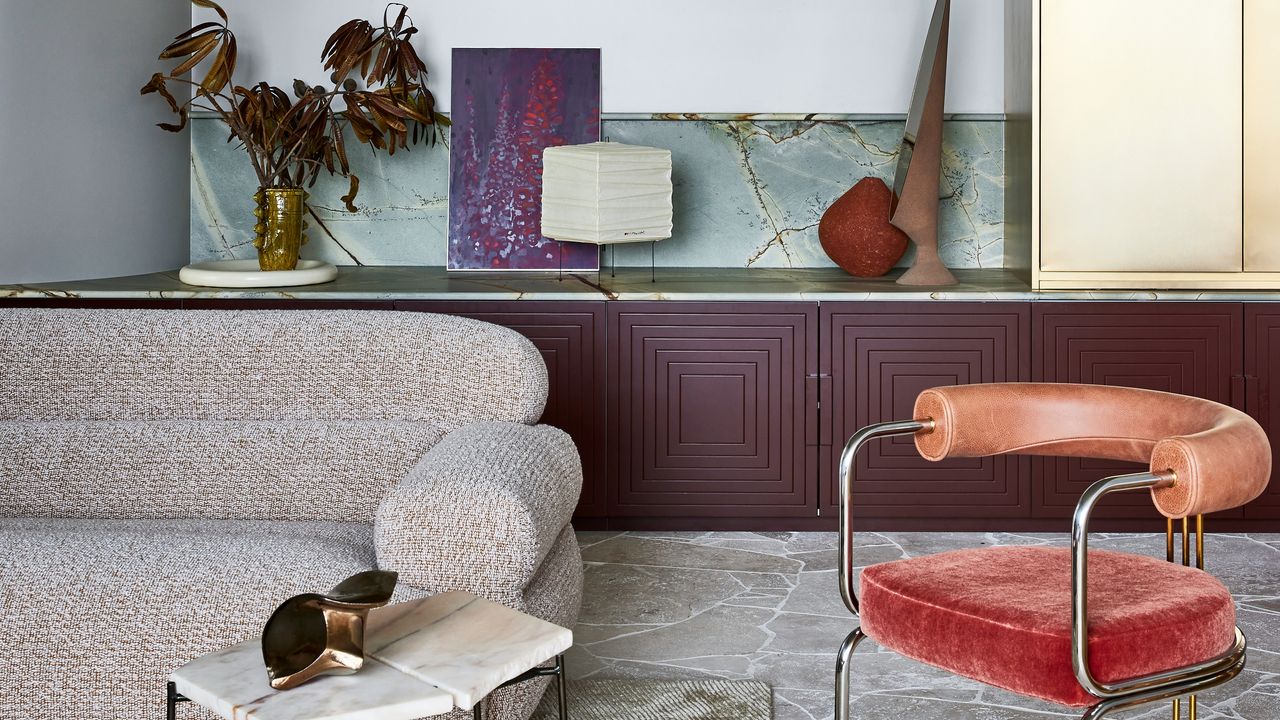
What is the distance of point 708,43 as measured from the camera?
4055mm

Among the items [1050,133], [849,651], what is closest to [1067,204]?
[1050,133]

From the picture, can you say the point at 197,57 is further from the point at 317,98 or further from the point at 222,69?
the point at 317,98

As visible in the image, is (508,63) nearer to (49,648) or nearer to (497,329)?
(497,329)

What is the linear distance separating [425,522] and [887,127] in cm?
270

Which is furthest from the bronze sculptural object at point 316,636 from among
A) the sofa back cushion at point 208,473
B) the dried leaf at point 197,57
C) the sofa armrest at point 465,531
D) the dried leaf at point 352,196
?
the dried leaf at point 197,57

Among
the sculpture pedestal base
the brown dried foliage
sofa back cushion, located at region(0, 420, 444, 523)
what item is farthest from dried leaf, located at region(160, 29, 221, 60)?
the sculpture pedestal base

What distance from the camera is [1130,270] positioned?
3.42 metres

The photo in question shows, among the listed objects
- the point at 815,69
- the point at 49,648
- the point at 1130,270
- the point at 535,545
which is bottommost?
the point at 49,648

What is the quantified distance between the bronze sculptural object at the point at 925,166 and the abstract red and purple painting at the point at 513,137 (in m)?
1.03

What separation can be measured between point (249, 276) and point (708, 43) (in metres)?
1.70

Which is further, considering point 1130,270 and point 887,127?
point 887,127

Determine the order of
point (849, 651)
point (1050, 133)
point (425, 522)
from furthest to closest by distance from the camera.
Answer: point (1050, 133), point (425, 522), point (849, 651)

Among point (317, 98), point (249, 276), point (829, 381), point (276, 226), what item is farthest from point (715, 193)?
point (249, 276)

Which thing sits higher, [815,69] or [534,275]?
[815,69]
